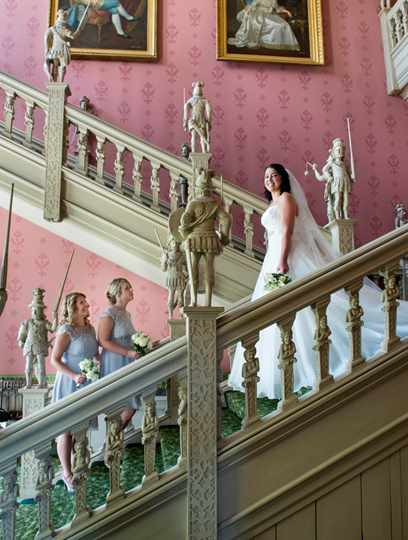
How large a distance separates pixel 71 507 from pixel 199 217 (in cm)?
180

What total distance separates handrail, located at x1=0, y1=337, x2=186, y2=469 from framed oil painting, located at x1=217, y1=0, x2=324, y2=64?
22.7ft

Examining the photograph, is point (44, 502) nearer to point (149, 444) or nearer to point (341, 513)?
point (149, 444)

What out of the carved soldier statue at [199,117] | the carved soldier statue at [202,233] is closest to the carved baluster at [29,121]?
the carved soldier statue at [199,117]

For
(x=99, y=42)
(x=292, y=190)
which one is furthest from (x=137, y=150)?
(x=99, y=42)

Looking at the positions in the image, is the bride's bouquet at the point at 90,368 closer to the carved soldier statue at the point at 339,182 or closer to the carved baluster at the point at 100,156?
the carved baluster at the point at 100,156

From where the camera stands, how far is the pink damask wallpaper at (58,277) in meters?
7.75

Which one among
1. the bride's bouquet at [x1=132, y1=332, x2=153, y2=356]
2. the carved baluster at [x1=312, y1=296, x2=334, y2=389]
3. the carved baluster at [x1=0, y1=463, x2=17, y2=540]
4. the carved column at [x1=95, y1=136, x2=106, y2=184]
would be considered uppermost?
the carved column at [x1=95, y1=136, x2=106, y2=184]

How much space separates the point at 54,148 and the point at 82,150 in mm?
303

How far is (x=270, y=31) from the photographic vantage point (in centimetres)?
872

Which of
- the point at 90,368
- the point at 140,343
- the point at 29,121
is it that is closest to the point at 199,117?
the point at 29,121

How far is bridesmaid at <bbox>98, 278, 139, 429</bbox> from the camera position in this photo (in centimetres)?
373

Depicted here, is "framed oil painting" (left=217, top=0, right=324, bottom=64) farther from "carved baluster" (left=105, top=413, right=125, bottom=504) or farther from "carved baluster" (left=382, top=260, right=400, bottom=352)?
"carved baluster" (left=105, top=413, right=125, bottom=504)


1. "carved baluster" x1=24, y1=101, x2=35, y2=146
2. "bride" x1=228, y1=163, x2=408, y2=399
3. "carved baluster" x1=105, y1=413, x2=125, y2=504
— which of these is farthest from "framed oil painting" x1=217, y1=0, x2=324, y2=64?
"carved baluster" x1=105, y1=413, x2=125, y2=504

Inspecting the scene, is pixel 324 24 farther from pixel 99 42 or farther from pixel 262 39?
pixel 99 42
